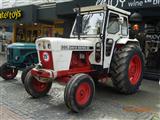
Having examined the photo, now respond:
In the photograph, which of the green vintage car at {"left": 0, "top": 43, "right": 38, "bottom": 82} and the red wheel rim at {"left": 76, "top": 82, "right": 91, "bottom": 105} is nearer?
the red wheel rim at {"left": 76, "top": 82, "right": 91, "bottom": 105}

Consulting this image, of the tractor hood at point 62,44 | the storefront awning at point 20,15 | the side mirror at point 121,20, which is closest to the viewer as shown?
the tractor hood at point 62,44

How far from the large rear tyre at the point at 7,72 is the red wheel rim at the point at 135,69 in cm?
435

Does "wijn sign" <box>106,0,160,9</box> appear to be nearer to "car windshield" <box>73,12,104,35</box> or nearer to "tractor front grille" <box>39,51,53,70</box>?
"car windshield" <box>73,12,104,35</box>

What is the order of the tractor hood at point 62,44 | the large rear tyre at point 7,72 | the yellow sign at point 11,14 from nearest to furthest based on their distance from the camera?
the tractor hood at point 62,44 → the large rear tyre at point 7,72 → the yellow sign at point 11,14

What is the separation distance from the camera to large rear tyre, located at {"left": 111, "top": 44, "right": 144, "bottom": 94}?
7594 millimetres

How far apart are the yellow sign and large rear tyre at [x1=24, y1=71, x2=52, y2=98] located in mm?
10478

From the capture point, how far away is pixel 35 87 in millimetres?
7426

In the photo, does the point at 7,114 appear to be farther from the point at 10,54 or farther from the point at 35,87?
the point at 10,54

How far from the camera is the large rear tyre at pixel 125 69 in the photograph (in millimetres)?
7594

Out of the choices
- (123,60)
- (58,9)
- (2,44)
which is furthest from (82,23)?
(2,44)

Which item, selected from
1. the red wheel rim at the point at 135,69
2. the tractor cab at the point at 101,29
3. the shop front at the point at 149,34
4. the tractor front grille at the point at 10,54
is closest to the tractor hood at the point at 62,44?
the tractor cab at the point at 101,29

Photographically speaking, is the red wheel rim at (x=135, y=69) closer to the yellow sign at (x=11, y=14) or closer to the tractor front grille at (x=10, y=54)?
the tractor front grille at (x=10, y=54)

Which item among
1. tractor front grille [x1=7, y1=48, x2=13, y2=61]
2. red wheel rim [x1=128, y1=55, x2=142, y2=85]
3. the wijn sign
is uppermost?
the wijn sign

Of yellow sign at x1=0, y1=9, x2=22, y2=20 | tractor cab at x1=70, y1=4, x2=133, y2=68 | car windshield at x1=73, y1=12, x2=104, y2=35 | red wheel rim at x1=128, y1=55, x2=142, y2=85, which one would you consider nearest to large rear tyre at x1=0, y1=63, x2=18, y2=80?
tractor cab at x1=70, y1=4, x2=133, y2=68
